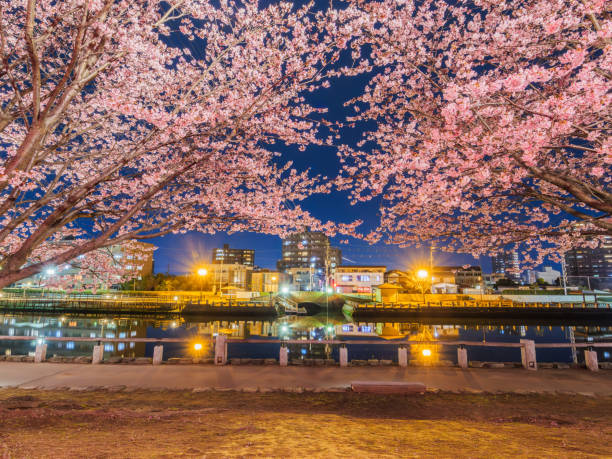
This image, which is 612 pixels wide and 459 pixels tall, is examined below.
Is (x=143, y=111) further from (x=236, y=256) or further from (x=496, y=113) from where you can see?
(x=236, y=256)

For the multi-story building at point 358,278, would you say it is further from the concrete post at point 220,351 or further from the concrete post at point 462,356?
the concrete post at point 220,351

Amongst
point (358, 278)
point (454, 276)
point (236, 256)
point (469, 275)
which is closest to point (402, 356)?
point (358, 278)

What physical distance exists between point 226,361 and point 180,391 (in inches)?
118

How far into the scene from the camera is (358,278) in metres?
74.6

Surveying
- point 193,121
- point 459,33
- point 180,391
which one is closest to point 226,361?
point 180,391

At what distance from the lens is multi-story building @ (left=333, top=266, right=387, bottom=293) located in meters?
73.2

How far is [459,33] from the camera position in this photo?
934cm

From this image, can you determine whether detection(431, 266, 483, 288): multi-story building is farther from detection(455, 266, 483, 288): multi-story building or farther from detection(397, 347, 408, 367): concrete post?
detection(397, 347, 408, 367): concrete post

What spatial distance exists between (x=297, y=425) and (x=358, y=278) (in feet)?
230

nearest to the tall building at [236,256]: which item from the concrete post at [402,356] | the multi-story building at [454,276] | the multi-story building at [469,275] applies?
the multi-story building at [469,275]

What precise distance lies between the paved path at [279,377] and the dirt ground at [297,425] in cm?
75

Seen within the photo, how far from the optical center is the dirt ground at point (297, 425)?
4.75 metres

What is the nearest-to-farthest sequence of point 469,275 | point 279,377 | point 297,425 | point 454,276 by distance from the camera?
1. point 297,425
2. point 279,377
3. point 454,276
4. point 469,275

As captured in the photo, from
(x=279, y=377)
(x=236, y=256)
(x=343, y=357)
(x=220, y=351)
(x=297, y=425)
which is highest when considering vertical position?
(x=236, y=256)
